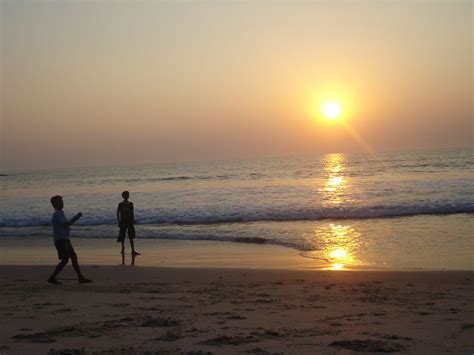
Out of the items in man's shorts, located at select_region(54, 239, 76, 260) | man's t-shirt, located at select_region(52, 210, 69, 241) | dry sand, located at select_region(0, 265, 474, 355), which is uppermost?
man's t-shirt, located at select_region(52, 210, 69, 241)

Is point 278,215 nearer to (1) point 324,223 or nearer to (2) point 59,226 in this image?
(1) point 324,223

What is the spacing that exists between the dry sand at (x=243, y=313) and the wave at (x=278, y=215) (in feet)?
39.7

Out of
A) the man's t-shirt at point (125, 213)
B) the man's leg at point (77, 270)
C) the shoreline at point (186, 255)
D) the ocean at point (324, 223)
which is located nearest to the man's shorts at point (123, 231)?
the man's t-shirt at point (125, 213)

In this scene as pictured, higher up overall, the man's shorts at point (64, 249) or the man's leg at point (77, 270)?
the man's shorts at point (64, 249)

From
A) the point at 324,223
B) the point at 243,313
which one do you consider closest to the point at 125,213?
the point at 243,313

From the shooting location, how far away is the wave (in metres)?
21.8

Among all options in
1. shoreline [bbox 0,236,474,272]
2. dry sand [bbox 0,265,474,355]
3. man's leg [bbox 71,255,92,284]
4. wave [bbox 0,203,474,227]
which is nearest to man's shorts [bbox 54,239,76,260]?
man's leg [bbox 71,255,92,284]

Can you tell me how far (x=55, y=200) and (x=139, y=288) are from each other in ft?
7.49

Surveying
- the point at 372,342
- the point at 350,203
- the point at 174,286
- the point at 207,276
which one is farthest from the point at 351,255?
the point at 350,203

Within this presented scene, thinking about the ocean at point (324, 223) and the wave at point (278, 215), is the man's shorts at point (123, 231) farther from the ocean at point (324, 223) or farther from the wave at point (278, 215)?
the wave at point (278, 215)

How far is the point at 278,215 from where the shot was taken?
2317 centimetres

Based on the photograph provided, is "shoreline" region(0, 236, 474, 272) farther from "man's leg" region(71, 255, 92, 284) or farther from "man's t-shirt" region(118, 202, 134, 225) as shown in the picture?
"man's leg" region(71, 255, 92, 284)

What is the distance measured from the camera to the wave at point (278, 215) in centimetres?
2181

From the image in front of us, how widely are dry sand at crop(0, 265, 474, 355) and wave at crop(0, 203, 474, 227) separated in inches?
476
